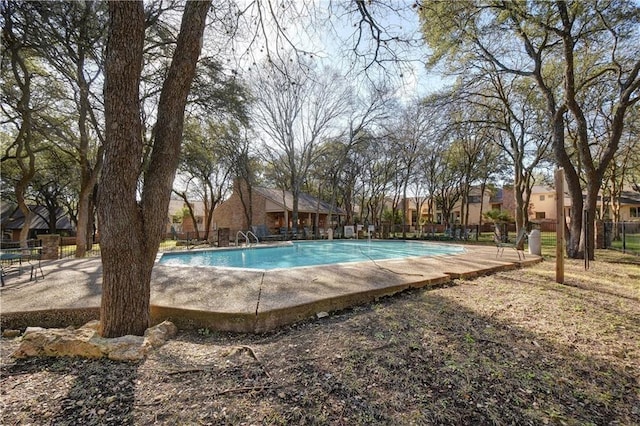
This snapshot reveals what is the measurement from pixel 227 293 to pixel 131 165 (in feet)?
7.06

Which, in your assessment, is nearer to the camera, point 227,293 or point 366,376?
point 366,376

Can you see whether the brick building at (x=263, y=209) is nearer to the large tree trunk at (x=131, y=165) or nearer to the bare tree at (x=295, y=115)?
the bare tree at (x=295, y=115)

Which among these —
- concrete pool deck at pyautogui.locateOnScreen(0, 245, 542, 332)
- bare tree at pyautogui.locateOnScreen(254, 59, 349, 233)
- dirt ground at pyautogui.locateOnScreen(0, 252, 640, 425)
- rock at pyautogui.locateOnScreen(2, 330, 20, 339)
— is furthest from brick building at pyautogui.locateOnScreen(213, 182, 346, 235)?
dirt ground at pyautogui.locateOnScreen(0, 252, 640, 425)

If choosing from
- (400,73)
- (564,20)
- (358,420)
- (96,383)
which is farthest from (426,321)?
(564,20)

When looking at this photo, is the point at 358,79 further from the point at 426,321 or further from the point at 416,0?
the point at 426,321

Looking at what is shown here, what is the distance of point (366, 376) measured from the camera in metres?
2.37

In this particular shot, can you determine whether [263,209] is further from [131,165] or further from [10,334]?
[131,165]

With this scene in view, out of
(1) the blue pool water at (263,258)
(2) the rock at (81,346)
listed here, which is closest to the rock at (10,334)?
(2) the rock at (81,346)

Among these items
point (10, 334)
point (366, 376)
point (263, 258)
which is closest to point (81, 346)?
point (10, 334)

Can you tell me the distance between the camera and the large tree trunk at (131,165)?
2811 millimetres

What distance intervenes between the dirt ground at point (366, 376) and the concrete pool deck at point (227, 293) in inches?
8.8

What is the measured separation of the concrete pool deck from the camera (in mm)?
3580

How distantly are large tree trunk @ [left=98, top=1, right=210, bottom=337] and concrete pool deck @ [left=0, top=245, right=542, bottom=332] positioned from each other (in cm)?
78

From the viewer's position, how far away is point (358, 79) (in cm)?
549
